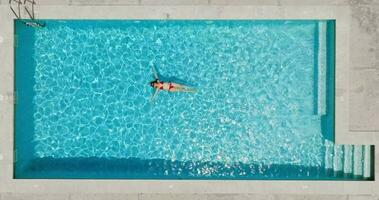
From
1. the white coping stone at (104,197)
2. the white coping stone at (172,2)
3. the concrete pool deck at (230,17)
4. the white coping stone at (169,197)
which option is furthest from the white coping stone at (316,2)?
the white coping stone at (104,197)

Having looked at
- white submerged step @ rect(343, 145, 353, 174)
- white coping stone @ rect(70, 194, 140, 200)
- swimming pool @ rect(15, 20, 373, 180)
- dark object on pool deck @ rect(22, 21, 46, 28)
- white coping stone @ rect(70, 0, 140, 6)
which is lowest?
white coping stone @ rect(70, 194, 140, 200)

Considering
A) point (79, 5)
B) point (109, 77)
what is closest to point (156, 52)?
point (109, 77)

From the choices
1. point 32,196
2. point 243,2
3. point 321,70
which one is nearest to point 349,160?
point 321,70

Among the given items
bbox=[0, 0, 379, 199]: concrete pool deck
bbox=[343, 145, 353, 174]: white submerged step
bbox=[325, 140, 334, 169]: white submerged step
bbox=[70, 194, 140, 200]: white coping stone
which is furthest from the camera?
bbox=[325, 140, 334, 169]: white submerged step

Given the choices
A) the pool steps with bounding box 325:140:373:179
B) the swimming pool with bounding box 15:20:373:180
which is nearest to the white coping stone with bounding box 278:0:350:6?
the swimming pool with bounding box 15:20:373:180

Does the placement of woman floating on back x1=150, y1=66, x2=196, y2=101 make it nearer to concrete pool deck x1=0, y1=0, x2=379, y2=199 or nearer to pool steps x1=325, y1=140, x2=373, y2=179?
concrete pool deck x1=0, y1=0, x2=379, y2=199

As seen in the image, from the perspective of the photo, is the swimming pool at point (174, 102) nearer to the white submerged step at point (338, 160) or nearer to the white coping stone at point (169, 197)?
the white submerged step at point (338, 160)

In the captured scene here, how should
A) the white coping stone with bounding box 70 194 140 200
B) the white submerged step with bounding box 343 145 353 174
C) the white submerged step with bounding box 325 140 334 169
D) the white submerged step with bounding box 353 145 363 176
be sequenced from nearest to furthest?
the white coping stone with bounding box 70 194 140 200
the white submerged step with bounding box 353 145 363 176
the white submerged step with bounding box 343 145 353 174
the white submerged step with bounding box 325 140 334 169
